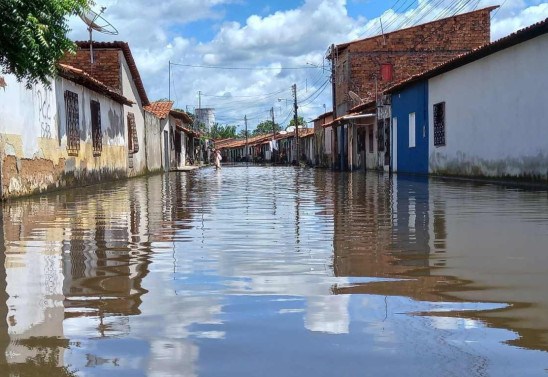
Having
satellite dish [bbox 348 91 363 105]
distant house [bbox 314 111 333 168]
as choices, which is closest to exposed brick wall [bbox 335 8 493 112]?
satellite dish [bbox 348 91 363 105]

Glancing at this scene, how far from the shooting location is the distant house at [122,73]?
24.7 metres

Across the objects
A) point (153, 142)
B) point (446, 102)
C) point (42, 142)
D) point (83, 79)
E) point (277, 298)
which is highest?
point (83, 79)

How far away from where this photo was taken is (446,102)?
20.8 m

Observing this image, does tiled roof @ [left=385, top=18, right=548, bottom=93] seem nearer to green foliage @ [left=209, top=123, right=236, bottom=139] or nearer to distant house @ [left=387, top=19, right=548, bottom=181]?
distant house @ [left=387, top=19, right=548, bottom=181]

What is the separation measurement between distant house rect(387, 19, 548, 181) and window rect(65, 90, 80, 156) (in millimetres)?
11157

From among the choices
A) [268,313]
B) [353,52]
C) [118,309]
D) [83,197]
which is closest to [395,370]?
[268,313]

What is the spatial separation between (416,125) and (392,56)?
11.5 metres

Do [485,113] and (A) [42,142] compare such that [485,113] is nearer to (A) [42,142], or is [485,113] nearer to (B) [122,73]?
(A) [42,142]

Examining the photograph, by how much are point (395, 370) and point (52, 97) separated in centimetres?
1444

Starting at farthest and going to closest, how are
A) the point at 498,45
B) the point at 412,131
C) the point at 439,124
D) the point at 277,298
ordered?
the point at 412,131
the point at 439,124
the point at 498,45
the point at 277,298

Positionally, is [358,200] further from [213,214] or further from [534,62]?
[534,62]

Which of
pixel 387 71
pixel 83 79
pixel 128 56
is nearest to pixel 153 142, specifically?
pixel 128 56

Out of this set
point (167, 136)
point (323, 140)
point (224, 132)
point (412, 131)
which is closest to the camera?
point (412, 131)

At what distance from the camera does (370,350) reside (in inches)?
117
